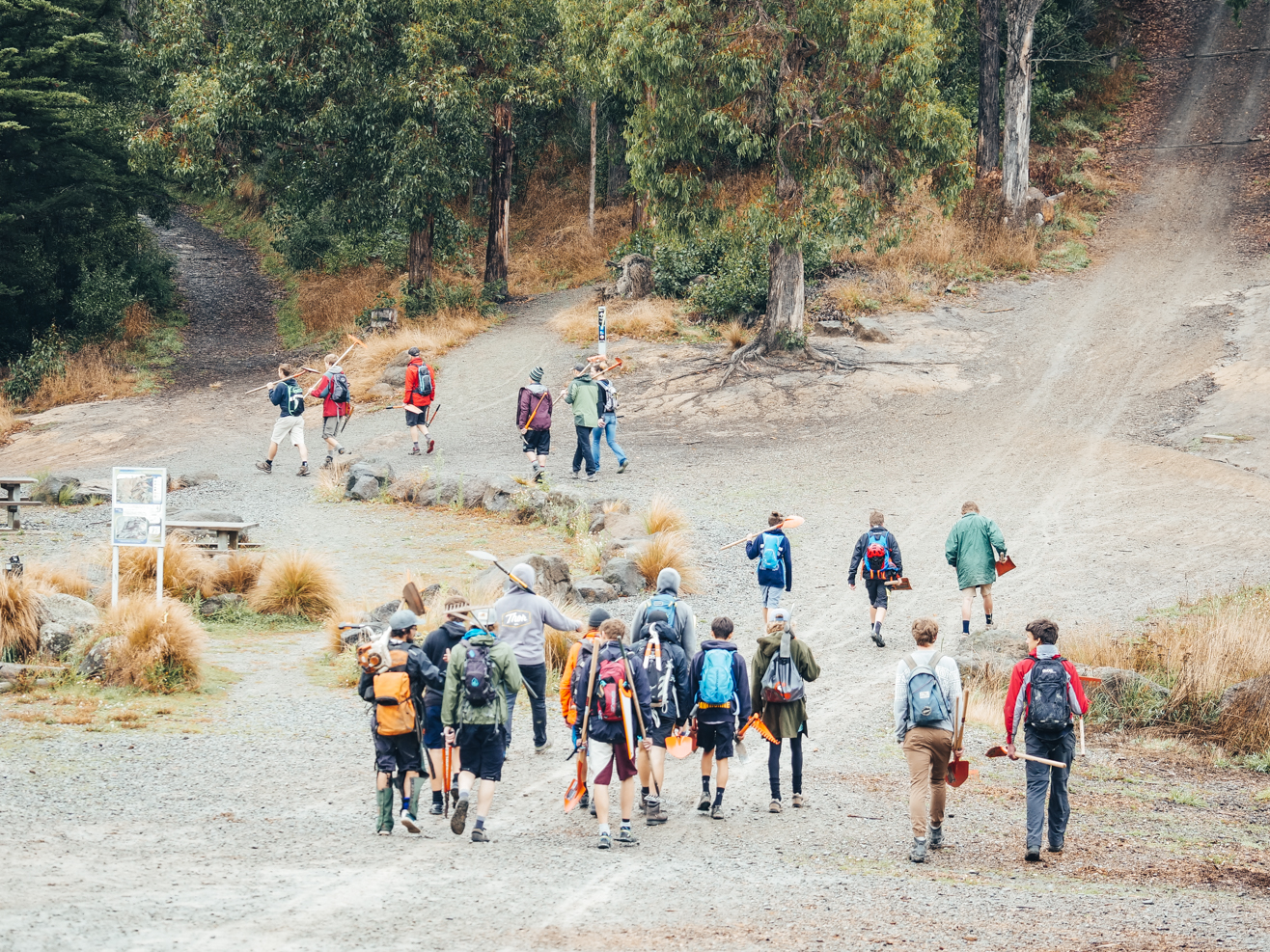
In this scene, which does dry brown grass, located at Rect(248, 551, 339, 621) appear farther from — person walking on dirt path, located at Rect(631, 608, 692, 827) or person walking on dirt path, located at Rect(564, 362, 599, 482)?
person walking on dirt path, located at Rect(631, 608, 692, 827)

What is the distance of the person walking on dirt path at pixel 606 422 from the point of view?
762 inches

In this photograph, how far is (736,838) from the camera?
838 cm

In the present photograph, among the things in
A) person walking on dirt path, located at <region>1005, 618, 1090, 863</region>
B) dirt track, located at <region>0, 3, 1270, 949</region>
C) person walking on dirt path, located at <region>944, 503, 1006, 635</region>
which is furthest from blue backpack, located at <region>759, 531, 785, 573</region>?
person walking on dirt path, located at <region>1005, 618, 1090, 863</region>

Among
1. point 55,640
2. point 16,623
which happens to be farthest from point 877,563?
point 16,623

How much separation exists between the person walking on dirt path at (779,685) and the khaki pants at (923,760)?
32.7 inches

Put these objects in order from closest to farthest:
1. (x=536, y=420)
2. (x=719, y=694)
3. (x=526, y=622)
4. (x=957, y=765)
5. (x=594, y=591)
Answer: (x=957, y=765) → (x=719, y=694) → (x=526, y=622) → (x=594, y=591) → (x=536, y=420)

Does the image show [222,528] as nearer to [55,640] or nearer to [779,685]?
[55,640]

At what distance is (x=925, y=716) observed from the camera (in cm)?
817

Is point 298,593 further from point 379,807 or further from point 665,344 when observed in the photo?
point 665,344

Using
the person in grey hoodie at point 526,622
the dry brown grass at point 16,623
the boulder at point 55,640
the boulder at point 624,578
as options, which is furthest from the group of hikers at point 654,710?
the boulder at point 624,578

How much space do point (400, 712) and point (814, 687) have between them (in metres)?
5.11

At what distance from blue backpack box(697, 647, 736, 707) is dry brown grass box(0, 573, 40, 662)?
6639mm

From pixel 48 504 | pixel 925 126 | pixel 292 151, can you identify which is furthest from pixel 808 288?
pixel 48 504

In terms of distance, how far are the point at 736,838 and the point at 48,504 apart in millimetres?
14227
